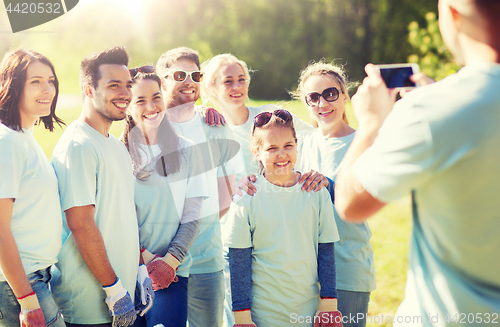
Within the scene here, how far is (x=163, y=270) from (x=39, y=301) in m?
0.66

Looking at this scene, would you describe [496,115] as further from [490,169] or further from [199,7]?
[199,7]

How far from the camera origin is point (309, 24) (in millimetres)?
20781

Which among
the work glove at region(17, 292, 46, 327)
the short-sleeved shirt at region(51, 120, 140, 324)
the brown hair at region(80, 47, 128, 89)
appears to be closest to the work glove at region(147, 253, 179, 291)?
the short-sleeved shirt at region(51, 120, 140, 324)

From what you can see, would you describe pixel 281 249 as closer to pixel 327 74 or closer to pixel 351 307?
pixel 351 307

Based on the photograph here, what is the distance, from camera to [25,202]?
184cm

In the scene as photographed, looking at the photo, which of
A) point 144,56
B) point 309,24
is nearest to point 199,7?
point 144,56

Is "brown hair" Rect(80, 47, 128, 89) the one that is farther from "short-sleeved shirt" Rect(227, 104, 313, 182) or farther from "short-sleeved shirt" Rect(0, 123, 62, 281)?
"short-sleeved shirt" Rect(227, 104, 313, 182)

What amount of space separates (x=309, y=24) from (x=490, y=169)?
2116cm

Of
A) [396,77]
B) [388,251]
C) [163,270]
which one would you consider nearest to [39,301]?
[163,270]

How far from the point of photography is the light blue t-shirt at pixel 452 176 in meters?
1.03

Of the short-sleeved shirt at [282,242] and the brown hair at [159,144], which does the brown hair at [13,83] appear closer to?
the brown hair at [159,144]

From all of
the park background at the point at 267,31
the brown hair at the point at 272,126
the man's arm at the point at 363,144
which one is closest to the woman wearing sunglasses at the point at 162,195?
the brown hair at the point at 272,126

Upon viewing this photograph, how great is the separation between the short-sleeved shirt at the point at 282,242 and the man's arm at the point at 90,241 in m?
0.62

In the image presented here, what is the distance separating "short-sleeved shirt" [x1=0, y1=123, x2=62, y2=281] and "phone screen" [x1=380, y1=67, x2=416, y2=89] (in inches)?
61.4
